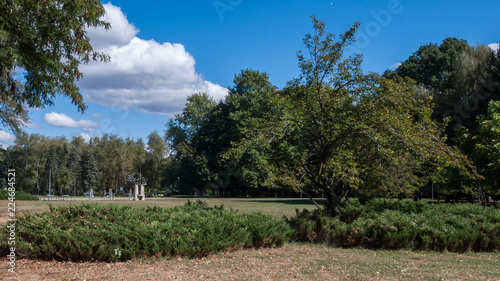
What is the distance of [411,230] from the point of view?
29.1 ft

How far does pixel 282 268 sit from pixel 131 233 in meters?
3.17

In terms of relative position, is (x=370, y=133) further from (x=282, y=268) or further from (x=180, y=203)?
(x=180, y=203)

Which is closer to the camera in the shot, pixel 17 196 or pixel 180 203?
pixel 180 203

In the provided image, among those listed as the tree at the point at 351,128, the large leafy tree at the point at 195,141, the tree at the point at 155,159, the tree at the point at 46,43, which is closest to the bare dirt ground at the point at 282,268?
the tree at the point at 351,128

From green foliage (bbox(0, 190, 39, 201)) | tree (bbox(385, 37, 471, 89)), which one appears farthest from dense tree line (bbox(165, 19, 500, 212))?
green foliage (bbox(0, 190, 39, 201))

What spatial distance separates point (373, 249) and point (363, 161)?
98.6 inches

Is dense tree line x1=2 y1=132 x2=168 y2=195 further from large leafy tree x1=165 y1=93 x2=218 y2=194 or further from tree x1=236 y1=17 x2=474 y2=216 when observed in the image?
tree x1=236 y1=17 x2=474 y2=216

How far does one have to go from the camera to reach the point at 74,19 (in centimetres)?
818

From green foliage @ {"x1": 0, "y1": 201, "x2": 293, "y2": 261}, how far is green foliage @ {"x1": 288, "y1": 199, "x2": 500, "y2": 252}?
4.61ft

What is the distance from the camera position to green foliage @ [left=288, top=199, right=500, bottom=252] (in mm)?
8812

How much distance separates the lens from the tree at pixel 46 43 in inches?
299

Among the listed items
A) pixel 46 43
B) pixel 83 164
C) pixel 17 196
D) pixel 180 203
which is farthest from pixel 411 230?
pixel 83 164

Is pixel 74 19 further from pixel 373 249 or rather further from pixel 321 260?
pixel 373 249

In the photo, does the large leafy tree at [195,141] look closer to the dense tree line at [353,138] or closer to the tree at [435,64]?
the tree at [435,64]
